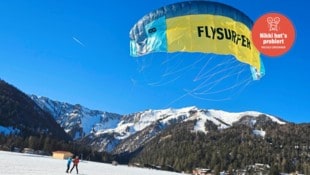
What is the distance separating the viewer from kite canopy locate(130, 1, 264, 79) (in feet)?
87.0

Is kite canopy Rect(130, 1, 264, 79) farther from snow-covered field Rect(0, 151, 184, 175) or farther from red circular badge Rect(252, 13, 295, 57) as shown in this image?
snow-covered field Rect(0, 151, 184, 175)

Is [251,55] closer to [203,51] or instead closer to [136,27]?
[203,51]

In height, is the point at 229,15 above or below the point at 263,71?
above

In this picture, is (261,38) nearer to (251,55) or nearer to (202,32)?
(251,55)

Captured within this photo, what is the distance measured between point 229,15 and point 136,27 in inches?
209

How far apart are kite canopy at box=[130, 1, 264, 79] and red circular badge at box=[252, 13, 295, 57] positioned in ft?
3.15

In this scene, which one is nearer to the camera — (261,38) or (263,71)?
(261,38)

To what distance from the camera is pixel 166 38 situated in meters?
27.0

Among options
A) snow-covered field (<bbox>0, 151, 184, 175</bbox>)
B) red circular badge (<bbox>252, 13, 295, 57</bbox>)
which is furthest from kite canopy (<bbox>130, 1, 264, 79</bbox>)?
snow-covered field (<bbox>0, 151, 184, 175</bbox>)

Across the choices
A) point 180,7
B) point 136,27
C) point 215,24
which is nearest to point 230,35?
point 215,24

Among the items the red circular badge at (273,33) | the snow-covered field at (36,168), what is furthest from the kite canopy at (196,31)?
the snow-covered field at (36,168)

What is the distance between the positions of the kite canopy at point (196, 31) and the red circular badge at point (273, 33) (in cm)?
96

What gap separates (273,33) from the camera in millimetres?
25766

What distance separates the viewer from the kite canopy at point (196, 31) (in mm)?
26516
